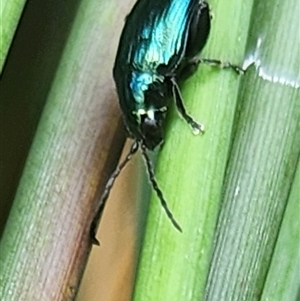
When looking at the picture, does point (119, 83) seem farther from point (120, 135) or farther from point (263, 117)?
point (263, 117)

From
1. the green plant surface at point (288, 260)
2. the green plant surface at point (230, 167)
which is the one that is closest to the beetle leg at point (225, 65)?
the green plant surface at point (230, 167)

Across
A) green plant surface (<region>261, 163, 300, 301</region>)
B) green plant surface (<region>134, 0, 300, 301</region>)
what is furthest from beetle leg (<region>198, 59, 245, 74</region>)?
green plant surface (<region>261, 163, 300, 301</region>)

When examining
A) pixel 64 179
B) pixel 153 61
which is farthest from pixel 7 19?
pixel 153 61

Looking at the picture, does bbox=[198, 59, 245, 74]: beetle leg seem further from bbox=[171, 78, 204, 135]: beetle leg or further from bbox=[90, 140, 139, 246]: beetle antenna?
bbox=[90, 140, 139, 246]: beetle antenna

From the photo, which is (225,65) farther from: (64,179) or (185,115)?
(64,179)

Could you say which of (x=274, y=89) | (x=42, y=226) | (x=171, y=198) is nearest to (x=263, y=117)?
(x=274, y=89)
